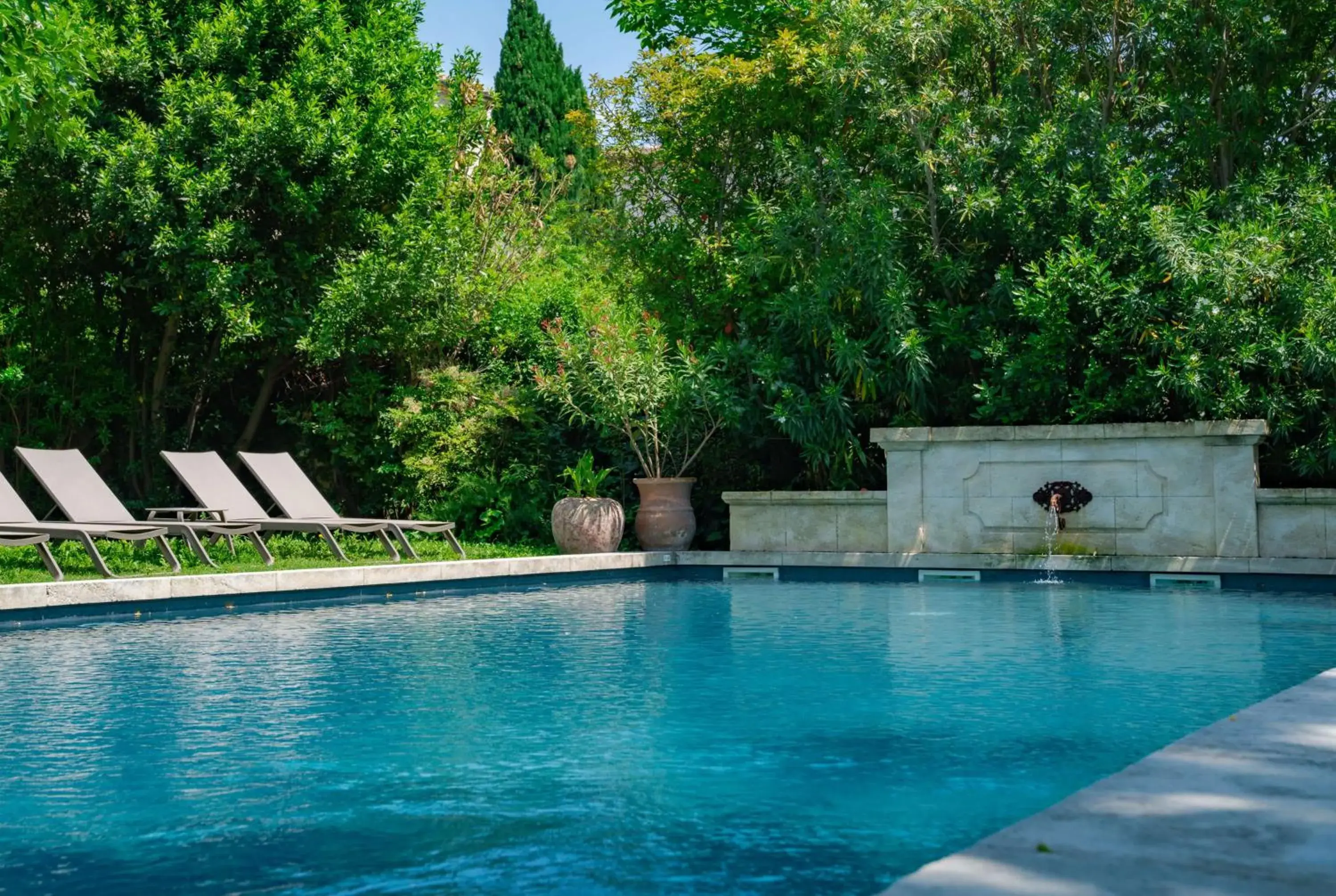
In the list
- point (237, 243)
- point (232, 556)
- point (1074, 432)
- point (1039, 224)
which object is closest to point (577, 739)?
point (232, 556)

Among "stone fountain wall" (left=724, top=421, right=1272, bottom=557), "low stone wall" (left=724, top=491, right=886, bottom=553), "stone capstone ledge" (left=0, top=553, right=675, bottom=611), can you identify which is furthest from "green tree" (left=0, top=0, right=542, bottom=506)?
"stone fountain wall" (left=724, top=421, right=1272, bottom=557)

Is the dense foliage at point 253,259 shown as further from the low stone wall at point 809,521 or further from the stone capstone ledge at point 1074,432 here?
the stone capstone ledge at point 1074,432

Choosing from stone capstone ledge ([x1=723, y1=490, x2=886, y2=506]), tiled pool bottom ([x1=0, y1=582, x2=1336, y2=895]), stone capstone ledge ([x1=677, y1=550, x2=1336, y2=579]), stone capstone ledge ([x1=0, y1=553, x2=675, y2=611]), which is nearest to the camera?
tiled pool bottom ([x1=0, y1=582, x2=1336, y2=895])

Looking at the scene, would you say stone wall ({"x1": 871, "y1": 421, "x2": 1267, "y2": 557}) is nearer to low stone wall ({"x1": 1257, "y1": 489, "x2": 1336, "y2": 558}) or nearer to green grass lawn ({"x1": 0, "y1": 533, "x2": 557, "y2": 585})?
low stone wall ({"x1": 1257, "y1": 489, "x2": 1336, "y2": 558})

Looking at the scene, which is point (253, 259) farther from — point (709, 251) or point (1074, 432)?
point (1074, 432)

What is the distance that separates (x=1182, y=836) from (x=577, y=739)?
2821 mm

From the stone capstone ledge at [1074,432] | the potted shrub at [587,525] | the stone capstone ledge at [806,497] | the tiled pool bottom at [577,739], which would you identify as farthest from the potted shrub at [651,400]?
the tiled pool bottom at [577,739]

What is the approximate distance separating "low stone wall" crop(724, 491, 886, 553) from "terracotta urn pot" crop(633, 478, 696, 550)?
46cm

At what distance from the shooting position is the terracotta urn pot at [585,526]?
13.9 m

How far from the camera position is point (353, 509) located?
650 inches

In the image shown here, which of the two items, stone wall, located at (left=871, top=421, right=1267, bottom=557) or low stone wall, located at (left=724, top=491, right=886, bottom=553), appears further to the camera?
low stone wall, located at (left=724, top=491, right=886, bottom=553)

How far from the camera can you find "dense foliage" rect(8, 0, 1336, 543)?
41.8 feet

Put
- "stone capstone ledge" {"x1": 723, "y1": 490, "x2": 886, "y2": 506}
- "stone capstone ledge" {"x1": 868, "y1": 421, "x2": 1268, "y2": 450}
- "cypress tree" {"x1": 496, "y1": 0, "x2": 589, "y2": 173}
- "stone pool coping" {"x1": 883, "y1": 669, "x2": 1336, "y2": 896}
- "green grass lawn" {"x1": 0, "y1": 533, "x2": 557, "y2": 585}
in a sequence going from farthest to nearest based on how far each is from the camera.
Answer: "cypress tree" {"x1": 496, "y1": 0, "x2": 589, "y2": 173} → "stone capstone ledge" {"x1": 723, "y1": 490, "x2": 886, "y2": 506} → "stone capstone ledge" {"x1": 868, "y1": 421, "x2": 1268, "y2": 450} → "green grass lawn" {"x1": 0, "y1": 533, "x2": 557, "y2": 585} → "stone pool coping" {"x1": 883, "y1": 669, "x2": 1336, "y2": 896}

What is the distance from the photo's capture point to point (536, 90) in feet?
101
